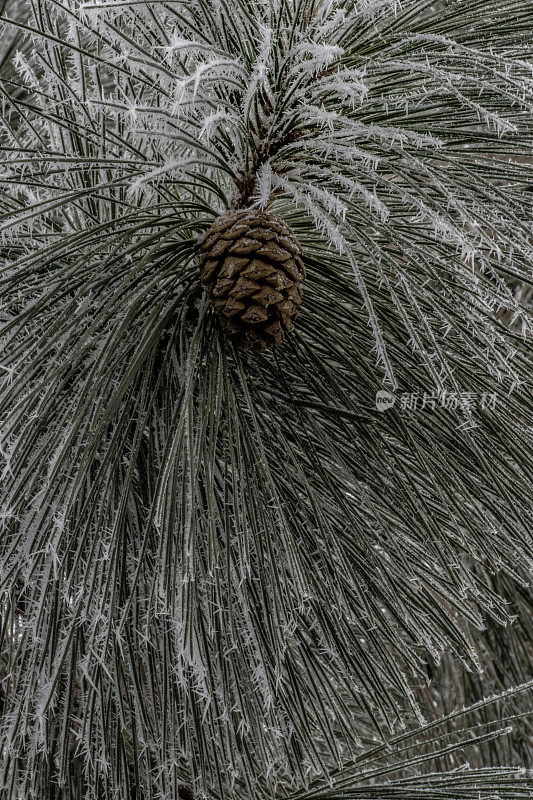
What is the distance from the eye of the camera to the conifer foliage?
0.59m

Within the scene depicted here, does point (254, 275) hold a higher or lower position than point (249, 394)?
higher

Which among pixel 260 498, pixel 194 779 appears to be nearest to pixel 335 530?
pixel 260 498

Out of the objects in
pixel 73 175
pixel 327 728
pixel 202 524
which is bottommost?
pixel 327 728

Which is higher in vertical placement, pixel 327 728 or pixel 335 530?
pixel 335 530

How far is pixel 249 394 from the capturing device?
0.67m

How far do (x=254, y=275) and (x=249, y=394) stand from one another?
11 centimetres

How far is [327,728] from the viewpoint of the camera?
70 centimetres

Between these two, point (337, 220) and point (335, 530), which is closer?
point (337, 220)

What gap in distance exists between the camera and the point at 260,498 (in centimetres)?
66

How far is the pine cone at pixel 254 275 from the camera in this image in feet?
2.02

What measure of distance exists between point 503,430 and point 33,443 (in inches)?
15.9

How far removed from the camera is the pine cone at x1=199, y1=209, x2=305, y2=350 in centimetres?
62

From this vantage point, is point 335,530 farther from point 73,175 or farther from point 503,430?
point 73,175

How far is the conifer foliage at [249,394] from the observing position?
0.59 meters
